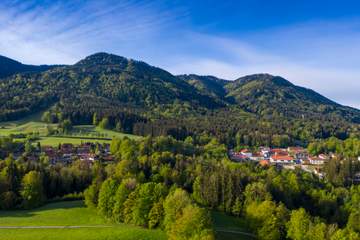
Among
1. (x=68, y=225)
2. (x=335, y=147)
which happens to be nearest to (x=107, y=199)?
(x=68, y=225)

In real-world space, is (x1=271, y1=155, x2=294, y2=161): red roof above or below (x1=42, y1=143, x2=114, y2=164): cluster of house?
below

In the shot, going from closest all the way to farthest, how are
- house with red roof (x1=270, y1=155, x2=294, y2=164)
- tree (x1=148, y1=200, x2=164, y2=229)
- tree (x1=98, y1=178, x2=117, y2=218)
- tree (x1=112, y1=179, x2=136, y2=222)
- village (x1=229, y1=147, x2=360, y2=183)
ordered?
tree (x1=148, y1=200, x2=164, y2=229)
tree (x1=112, y1=179, x2=136, y2=222)
tree (x1=98, y1=178, x2=117, y2=218)
village (x1=229, y1=147, x2=360, y2=183)
house with red roof (x1=270, y1=155, x2=294, y2=164)

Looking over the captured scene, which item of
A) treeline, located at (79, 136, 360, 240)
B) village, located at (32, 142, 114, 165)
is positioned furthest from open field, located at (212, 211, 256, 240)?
village, located at (32, 142, 114, 165)

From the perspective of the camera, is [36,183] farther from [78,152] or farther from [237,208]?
[78,152]

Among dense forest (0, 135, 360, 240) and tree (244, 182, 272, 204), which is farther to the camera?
tree (244, 182, 272, 204)

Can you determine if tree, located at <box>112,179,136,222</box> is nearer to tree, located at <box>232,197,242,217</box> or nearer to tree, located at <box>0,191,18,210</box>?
tree, located at <box>0,191,18,210</box>

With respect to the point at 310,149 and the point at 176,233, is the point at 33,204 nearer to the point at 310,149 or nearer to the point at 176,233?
the point at 176,233
